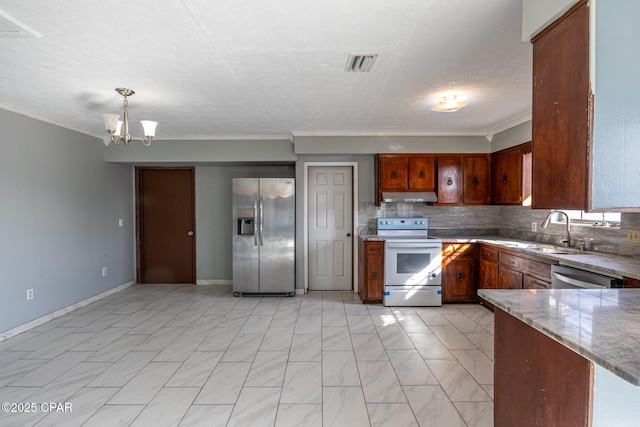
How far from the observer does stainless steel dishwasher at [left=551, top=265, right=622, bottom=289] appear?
2256 millimetres

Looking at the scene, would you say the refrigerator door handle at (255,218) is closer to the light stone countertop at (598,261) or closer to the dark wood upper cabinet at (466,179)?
the dark wood upper cabinet at (466,179)

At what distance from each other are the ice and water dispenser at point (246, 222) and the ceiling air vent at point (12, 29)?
2977 millimetres

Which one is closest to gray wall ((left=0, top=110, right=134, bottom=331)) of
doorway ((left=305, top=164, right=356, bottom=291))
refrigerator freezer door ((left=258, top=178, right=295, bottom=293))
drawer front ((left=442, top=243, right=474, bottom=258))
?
refrigerator freezer door ((left=258, top=178, right=295, bottom=293))

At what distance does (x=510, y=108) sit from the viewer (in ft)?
11.4

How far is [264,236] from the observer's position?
468 centimetres

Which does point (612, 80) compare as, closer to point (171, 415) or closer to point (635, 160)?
point (635, 160)

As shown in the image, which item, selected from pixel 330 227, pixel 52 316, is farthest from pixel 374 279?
pixel 52 316

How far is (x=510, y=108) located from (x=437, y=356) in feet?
8.60

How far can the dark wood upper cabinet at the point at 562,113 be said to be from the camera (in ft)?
4.35

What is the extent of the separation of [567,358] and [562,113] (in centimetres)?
100

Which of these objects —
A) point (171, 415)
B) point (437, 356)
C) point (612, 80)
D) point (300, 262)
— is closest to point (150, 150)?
point (300, 262)

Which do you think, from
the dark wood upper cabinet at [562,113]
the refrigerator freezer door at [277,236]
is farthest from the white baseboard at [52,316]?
the dark wood upper cabinet at [562,113]

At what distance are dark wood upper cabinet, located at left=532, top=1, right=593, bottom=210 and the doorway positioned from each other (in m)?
3.43

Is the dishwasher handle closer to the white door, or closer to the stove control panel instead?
the stove control panel
